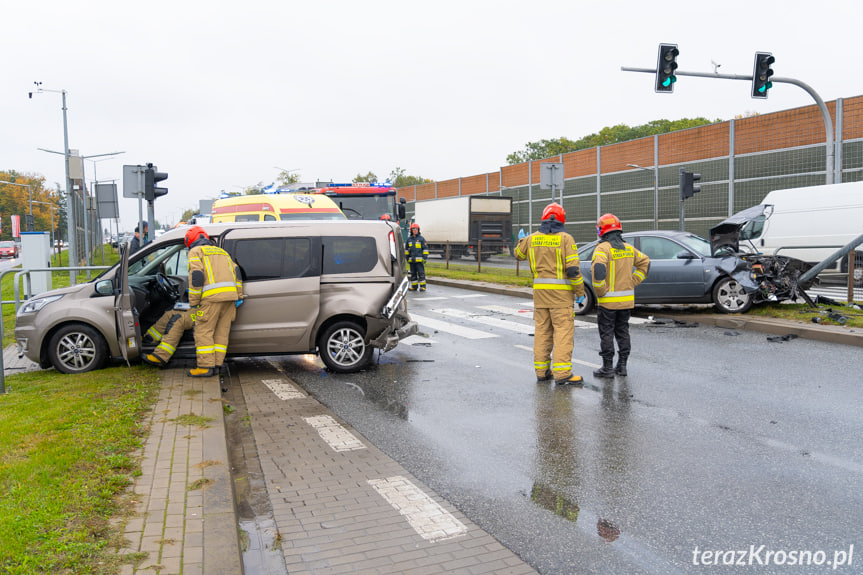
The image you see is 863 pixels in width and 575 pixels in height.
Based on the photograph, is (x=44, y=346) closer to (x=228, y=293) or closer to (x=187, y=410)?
(x=228, y=293)

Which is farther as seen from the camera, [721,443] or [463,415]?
[463,415]

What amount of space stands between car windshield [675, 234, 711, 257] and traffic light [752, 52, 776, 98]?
A: 6.18 meters

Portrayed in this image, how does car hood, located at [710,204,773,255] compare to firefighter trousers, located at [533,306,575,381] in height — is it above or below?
above

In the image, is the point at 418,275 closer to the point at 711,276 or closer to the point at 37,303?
the point at 711,276

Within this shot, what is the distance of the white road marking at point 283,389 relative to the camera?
25.3 feet

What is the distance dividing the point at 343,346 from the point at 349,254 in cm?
117

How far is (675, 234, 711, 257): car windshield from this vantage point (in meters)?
13.1

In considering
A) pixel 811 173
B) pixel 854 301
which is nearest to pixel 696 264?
pixel 854 301

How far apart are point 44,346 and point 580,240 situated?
124 ft

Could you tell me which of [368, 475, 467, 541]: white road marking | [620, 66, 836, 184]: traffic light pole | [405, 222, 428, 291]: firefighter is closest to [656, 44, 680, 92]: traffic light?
[620, 66, 836, 184]: traffic light pole

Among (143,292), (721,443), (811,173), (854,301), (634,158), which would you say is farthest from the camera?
(634,158)

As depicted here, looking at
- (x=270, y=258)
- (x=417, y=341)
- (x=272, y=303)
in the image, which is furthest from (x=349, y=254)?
(x=417, y=341)

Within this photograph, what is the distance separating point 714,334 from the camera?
11.3 m

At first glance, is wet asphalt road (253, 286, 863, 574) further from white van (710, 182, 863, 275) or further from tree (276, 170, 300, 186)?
tree (276, 170, 300, 186)
